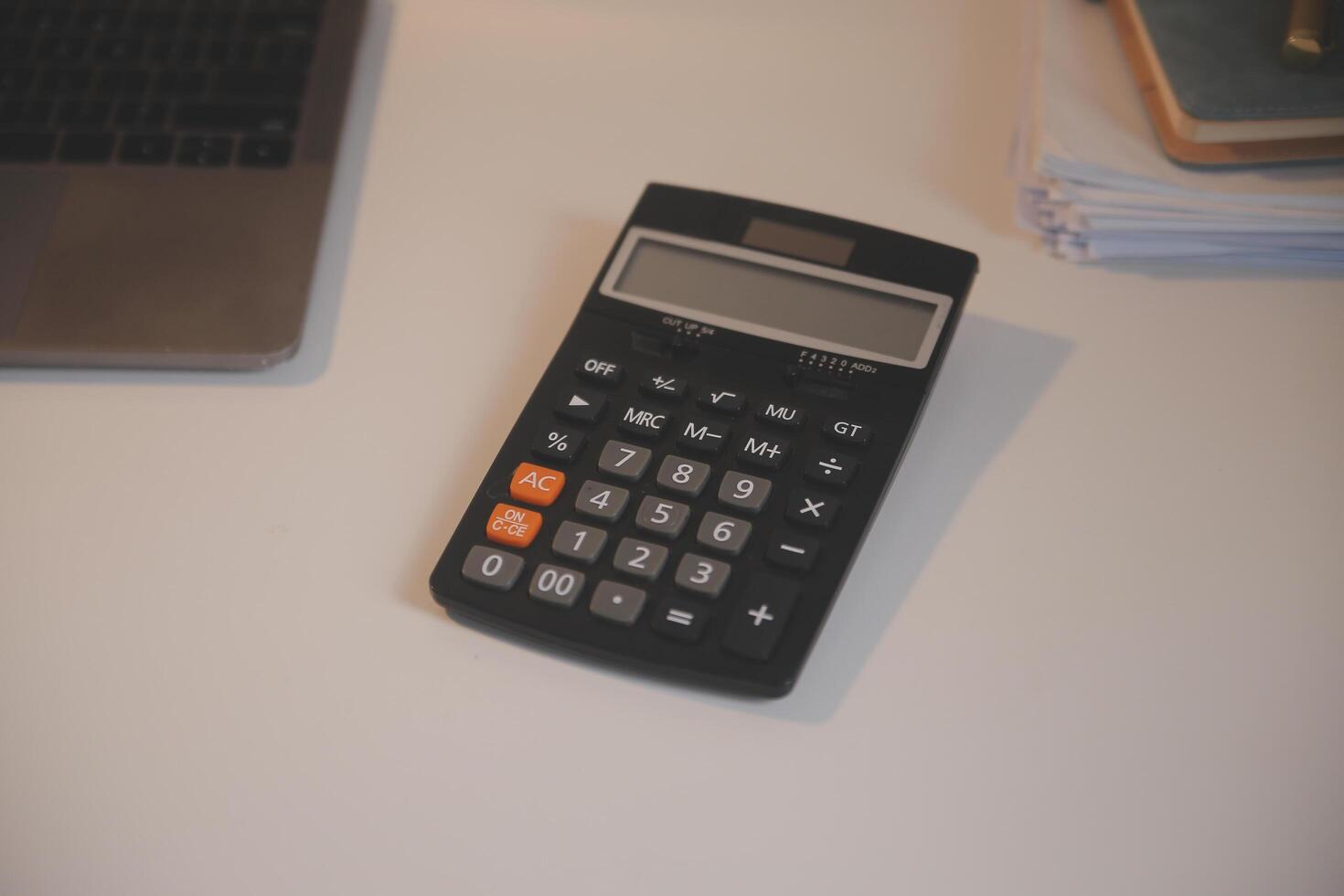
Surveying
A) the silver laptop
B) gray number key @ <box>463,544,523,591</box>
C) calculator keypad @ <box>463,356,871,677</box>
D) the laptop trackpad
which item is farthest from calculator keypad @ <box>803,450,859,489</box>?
the laptop trackpad

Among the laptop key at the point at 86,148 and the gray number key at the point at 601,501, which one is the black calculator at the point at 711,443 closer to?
the gray number key at the point at 601,501

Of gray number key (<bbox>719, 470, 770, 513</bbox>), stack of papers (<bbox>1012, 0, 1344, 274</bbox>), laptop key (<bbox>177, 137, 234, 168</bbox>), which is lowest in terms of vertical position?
gray number key (<bbox>719, 470, 770, 513</bbox>)

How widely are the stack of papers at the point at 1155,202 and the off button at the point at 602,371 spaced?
0.21m

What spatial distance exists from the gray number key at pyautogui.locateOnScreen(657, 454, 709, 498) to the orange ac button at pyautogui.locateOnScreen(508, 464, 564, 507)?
1.4 inches

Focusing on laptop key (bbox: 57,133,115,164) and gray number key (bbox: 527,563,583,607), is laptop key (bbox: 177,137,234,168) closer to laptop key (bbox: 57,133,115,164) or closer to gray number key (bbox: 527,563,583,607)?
laptop key (bbox: 57,133,115,164)

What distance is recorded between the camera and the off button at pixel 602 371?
18.4 inches

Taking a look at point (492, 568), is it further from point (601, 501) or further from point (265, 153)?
point (265, 153)

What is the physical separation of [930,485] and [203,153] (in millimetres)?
348

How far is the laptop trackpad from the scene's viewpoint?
504 mm

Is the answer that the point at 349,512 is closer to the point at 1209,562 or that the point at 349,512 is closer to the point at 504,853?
the point at 504,853

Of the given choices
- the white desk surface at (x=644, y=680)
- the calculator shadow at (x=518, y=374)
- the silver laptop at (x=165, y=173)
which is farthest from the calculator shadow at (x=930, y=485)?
the silver laptop at (x=165, y=173)

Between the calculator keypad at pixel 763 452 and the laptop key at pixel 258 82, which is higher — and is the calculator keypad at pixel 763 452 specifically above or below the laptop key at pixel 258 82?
below

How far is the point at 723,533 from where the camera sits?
42cm

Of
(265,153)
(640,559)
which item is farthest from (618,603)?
(265,153)
